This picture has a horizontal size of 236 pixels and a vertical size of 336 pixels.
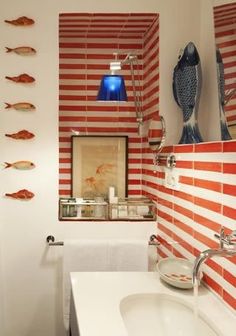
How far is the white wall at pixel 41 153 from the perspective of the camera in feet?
7.04

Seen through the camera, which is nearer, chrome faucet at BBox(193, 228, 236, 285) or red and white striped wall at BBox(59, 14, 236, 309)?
chrome faucet at BBox(193, 228, 236, 285)

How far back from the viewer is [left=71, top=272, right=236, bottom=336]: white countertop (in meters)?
1.25

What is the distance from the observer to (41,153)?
7.29ft

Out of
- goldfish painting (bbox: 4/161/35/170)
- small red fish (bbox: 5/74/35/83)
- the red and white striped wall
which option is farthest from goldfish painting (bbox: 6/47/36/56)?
goldfish painting (bbox: 4/161/35/170)

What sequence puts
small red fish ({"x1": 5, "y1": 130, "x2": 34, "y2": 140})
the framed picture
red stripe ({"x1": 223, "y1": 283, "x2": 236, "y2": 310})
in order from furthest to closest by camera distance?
the framed picture
small red fish ({"x1": 5, "y1": 130, "x2": 34, "y2": 140})
red stripe ({"x1": 223, "y1": 283, "x2": 236, "y2": 310})

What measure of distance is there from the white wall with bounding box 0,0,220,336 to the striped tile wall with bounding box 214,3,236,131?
1.95 ft

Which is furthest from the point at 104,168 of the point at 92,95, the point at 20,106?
the point at 20,106

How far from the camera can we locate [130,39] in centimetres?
258

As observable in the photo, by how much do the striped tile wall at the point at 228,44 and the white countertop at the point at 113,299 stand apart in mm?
712

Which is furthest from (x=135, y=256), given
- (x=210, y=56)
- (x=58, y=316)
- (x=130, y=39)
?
(x=130, y=39)

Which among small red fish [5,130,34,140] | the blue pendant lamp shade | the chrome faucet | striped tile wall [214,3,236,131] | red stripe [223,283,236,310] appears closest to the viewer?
the chrome faucet

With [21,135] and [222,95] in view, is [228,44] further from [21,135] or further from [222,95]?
→ [21,135]

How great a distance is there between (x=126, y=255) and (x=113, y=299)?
0.73 m

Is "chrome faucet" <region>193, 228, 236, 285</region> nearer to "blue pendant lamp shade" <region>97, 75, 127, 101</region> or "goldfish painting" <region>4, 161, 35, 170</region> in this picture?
"blue pendant lamp shade" <region>97, 75, 127, 101</region>
